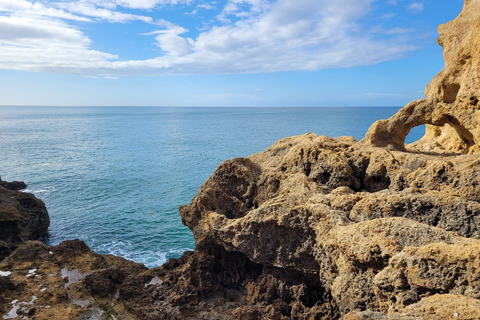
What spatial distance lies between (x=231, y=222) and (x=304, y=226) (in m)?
2.95

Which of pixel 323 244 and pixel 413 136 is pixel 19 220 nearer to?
pixel 323 244

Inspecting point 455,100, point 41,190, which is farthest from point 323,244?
point 41,190

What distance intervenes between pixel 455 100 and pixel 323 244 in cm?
951

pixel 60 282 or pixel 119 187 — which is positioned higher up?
pixel 60 282

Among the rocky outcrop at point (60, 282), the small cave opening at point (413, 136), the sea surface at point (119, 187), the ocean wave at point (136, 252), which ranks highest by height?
the small cave opening at point (413, 136)

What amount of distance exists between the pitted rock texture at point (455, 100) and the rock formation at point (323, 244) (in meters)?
0.06

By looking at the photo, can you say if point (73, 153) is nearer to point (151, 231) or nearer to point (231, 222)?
point (151, 231)

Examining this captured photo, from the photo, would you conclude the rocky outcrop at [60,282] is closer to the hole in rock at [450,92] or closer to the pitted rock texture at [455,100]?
the pitted rock texture at [455,100]

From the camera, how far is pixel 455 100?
554 inches

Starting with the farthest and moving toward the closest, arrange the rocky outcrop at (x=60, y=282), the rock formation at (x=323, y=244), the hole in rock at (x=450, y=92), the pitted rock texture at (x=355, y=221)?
1. the hole in rock at (x=450, y=92)
2. the rocky outcrop at (x=60, y=282)
3. the rock formation at (x=323, y=244)
4. the pitted rock texture at (x=355, y=221)

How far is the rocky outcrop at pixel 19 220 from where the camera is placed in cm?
2153

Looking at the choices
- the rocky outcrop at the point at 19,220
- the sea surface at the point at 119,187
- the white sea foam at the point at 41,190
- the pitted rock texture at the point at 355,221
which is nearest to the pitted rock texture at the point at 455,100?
the pitted rock texture at the point at 355,221

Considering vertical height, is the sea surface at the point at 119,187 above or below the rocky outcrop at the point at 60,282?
below

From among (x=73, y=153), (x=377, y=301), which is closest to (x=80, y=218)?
(x=377, y=301)
